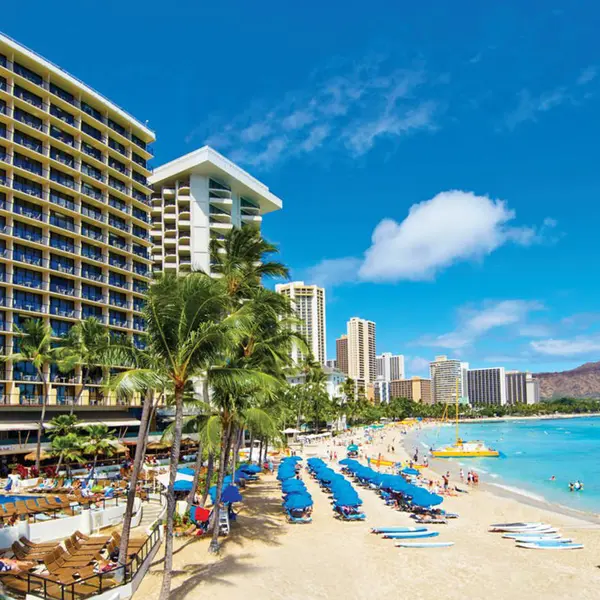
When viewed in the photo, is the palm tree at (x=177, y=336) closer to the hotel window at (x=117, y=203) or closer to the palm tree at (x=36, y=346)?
the palm tree at (x=36, y=346)

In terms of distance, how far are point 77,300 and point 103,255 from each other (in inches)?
232

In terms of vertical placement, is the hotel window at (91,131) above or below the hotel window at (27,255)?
above

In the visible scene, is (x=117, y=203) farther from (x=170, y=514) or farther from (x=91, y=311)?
(x=170, y=514)

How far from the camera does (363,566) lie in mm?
19828

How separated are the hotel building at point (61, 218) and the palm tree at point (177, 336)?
2553 cm

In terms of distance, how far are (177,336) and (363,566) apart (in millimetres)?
11415

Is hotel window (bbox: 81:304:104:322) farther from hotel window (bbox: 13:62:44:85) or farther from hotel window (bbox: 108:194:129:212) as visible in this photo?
hotel window (bbox: 13:62:44:85)

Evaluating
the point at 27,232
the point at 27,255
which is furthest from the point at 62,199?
the point at 27,255

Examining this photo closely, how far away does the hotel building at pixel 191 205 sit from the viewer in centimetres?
6931

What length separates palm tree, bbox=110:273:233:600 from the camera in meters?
14.5

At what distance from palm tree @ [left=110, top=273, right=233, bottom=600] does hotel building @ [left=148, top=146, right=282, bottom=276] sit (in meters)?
53.4

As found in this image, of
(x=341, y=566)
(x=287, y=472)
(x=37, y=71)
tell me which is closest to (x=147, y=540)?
(x=341, y=566)

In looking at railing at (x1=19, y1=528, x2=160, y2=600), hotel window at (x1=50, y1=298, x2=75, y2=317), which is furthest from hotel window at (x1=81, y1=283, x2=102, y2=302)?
railing at (x1=19, y1=528, x2=160, y2=600)

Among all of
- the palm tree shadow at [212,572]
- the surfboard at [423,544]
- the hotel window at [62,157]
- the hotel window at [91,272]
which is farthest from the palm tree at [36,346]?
the surfboard at [423,544]
